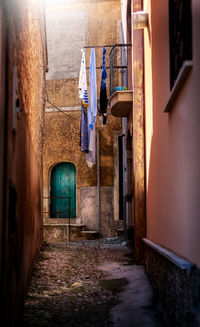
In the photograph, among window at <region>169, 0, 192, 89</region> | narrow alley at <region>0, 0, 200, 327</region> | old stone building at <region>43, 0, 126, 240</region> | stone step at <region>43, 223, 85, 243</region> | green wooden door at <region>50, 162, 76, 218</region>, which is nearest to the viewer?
narrow alley at <region>0, 0, 200, 327</region>

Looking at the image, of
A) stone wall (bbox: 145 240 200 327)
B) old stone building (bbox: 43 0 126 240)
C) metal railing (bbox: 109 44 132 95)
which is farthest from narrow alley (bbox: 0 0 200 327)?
old stone building (bbox: 43 0 126 240)

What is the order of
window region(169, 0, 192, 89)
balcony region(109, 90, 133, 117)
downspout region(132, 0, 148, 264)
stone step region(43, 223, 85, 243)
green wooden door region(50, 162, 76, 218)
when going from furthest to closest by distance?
green wooden door region(50, 162, 76, 218), stone step region(43, 223, 85, 243), balcony region(109, 90, 133, 117), downspout region(132, 0, 148, 264), window region(169, 0, 192, 89)

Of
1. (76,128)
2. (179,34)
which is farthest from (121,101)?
(76,128)

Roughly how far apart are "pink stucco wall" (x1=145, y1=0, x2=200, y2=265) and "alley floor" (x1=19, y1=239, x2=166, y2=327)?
716mm

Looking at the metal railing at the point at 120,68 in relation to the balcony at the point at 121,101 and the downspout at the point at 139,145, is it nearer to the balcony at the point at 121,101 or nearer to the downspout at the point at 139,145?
the balcony at the point at 121,101

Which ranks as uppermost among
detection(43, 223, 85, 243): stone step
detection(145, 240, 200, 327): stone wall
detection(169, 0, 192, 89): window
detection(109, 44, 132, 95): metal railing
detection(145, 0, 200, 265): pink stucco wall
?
detection(109, 44, 132, 95): metal railing

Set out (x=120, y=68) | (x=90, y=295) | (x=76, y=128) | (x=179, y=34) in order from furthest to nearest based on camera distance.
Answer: (x=76, y=128)
(x=120, y=68)
(x=90, y=295)
(x=179, y=34)

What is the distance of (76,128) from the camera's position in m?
14.7

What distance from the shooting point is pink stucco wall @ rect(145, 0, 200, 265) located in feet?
9.11

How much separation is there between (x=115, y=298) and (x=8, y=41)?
3.20 meters

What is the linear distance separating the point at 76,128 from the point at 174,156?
1123 centimetres

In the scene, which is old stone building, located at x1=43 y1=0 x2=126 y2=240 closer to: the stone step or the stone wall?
the stone step

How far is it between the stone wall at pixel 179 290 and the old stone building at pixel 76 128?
32.3 feet

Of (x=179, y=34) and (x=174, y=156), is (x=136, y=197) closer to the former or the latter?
(x=174, y=156)
